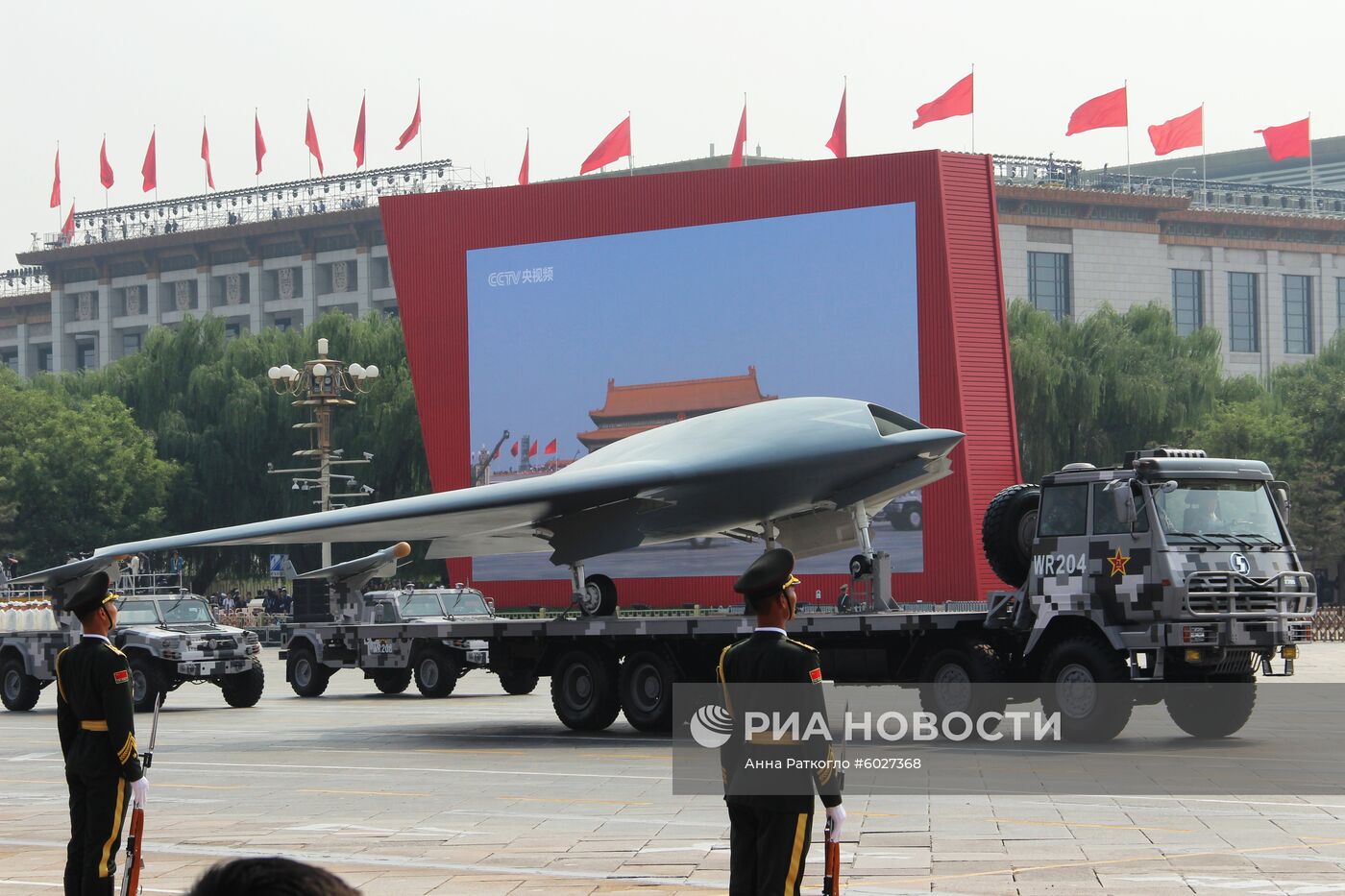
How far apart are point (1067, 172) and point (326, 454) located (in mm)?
64413

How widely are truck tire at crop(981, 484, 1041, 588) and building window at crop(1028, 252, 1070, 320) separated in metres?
75.5

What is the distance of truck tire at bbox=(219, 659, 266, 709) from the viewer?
29.2m

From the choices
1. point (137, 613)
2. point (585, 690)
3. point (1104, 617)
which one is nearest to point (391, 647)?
point (137, 613)

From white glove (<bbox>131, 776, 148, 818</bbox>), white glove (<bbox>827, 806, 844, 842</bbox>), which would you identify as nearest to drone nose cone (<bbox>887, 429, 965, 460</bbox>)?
white glove (<bbox>131, 776, 148, 818</bbox>)

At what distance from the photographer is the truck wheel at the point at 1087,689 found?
18.3 metres

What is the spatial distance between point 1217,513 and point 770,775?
1272 centimetres

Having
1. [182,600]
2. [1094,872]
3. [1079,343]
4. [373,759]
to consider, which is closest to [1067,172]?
[1079,343]

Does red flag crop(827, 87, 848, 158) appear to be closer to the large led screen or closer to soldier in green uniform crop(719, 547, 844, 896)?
the large led screen

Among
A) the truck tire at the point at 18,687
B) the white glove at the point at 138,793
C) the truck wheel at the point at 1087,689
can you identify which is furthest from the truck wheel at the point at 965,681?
the truck tire at the point at 18,687

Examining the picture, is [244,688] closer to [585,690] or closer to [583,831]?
[585,690]

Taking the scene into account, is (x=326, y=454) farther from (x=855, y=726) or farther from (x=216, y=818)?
(x=216, y=818)

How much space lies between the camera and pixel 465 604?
1297 inches

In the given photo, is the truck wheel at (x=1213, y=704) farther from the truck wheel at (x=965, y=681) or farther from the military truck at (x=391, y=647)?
the military truck at (x=391, y=647)

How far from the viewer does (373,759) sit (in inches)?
766
